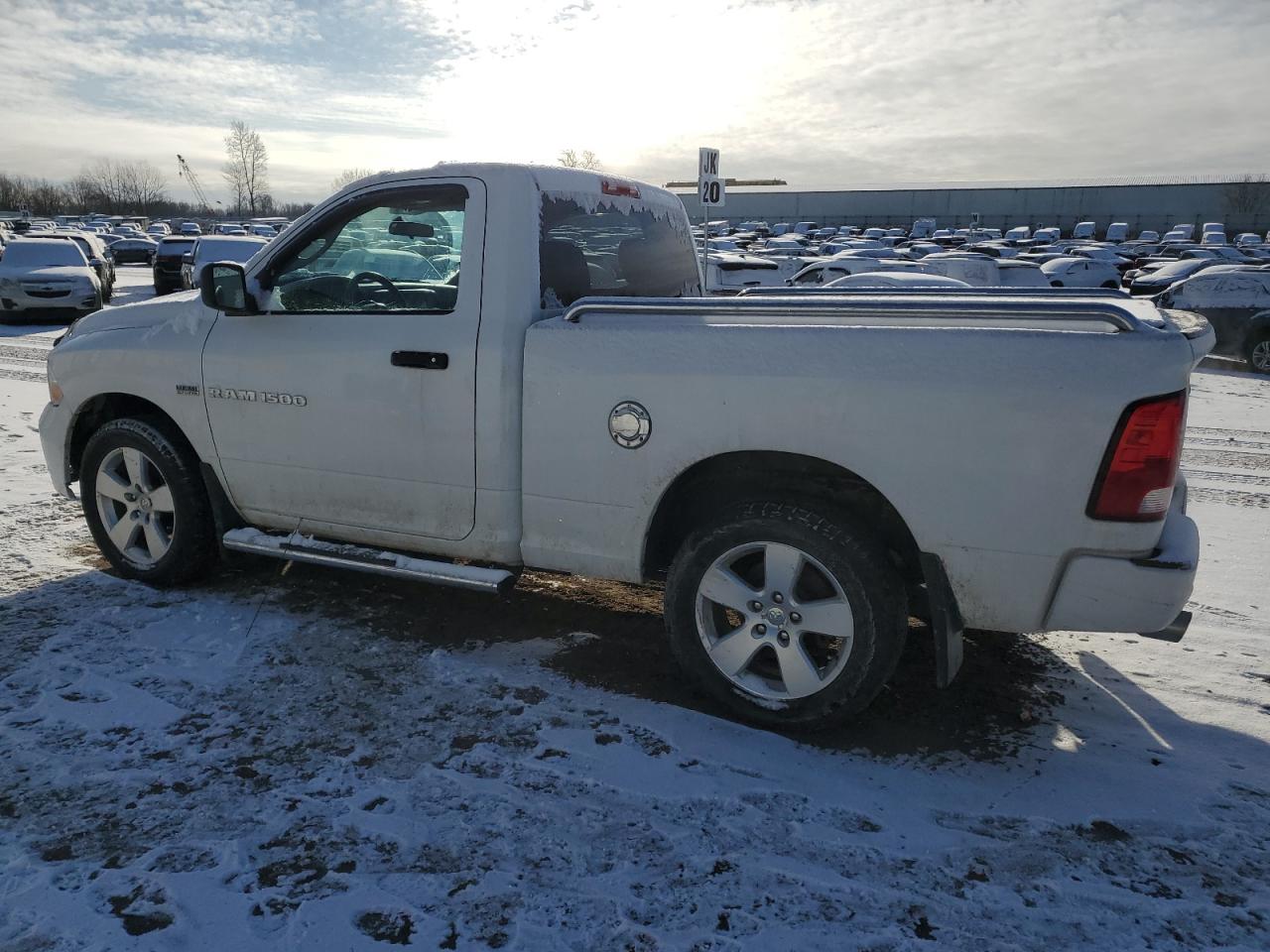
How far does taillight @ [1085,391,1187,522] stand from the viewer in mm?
2619

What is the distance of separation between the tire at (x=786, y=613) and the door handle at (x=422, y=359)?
1256 millimetres

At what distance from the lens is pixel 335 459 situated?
3971 millimetres

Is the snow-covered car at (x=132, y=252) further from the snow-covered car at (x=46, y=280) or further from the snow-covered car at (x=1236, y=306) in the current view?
the snow-covered car at (x=1236, y=306)

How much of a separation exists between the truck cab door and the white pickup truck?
0.01 m

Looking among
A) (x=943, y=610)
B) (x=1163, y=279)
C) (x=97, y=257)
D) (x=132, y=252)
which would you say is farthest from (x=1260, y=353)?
(x=132, y=252)

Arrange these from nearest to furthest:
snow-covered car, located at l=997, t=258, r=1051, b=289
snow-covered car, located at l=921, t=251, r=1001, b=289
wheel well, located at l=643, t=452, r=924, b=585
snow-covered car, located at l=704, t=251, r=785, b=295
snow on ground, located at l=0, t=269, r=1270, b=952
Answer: snow on ground, located at l=0, t=269, r=1270, b=952 < wheel well, located at l=643, t=452, r=924, b=585 < snow-covered car, located at l=704, t=251, r=785, b=295 < snow-covered car, located at l=921, t=251, r=1001, b=289 < snow-covered car, located at l=997, t=258, r=1051, b=289

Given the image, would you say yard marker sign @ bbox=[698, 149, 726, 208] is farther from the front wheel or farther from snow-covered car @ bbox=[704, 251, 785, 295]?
the front wheel

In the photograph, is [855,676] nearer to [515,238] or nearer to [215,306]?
→ [515,238]

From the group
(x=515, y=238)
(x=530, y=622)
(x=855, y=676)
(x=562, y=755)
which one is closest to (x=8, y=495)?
(x=530, y=622)

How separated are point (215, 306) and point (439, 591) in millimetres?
1781

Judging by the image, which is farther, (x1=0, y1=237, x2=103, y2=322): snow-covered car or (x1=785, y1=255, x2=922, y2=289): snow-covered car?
(x1=785, y1=255, x2=922, y2=289): snow-covered car

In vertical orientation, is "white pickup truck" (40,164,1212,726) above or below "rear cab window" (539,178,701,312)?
below

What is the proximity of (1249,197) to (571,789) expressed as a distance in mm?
80356

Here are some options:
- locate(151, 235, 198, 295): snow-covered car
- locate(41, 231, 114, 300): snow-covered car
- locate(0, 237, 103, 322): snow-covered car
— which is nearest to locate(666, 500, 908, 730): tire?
locate(0, 237, 103, 322): snow-covered car
